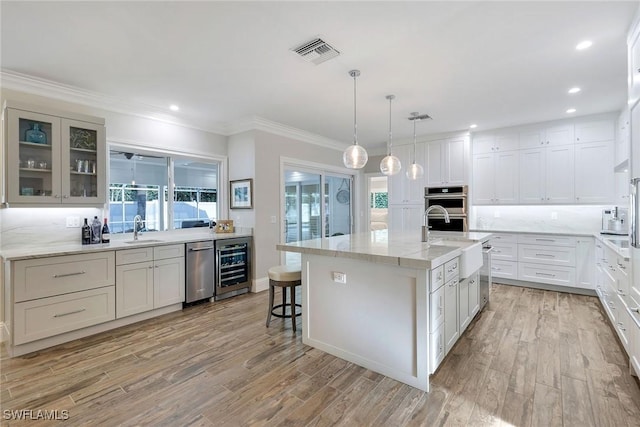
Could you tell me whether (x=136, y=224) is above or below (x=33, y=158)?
below

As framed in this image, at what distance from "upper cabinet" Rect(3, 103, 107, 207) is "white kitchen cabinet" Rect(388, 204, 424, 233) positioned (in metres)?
4.84

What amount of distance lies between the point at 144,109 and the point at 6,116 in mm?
1364

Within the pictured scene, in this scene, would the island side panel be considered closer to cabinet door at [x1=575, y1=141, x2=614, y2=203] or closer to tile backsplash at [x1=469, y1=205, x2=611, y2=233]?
tile backsplash at [x1=469, y1=205, x2=611, y2=233]

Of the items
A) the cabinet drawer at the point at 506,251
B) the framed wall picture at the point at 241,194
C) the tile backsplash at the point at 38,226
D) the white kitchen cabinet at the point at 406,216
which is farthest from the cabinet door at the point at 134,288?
the cabinet drawer at the point at 506,251

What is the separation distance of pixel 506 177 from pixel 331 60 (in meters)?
3.95

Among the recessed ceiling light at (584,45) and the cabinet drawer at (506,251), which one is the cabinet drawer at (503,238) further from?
the recessed ceiling light at (584,45)

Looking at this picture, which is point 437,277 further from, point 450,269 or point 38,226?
point 38,226

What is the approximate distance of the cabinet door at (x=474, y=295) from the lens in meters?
3.06

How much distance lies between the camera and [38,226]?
3178 mm

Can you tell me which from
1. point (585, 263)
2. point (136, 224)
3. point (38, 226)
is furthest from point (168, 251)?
point (585, 263)

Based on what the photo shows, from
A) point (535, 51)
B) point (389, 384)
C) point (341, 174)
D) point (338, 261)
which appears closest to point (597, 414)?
point (389, 384)

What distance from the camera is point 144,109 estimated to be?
3.92m

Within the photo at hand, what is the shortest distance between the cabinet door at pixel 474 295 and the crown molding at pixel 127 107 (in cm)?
355

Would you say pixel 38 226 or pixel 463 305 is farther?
pixel 38 226
